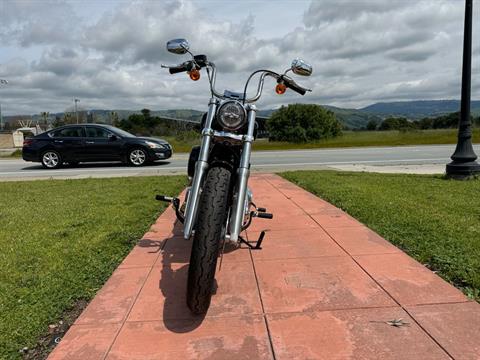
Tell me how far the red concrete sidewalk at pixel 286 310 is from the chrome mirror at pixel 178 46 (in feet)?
5.99

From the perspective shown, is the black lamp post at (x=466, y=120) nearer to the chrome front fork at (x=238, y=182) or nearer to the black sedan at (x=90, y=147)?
the chrome front fork at (x=238, y=182)

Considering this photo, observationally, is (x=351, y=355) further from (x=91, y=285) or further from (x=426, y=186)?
(x=426, y=186)

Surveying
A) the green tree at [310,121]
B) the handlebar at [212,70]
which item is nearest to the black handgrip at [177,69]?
the handlebar at [212,70]

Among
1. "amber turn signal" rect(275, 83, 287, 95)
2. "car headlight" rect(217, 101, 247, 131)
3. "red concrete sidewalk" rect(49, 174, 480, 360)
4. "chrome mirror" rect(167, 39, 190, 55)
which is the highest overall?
"chrome mirror" rect(167, 39, 190, 55)

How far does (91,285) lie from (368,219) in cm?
321

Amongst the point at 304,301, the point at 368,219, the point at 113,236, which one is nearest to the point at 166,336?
the point at 304,301

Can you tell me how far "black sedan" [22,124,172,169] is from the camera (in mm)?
14305

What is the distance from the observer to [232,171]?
123 inches

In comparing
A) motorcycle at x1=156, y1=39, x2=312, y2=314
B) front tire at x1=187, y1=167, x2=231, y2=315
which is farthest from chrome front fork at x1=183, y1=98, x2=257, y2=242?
front tire at x1=187, y1=167, x2=231, y2=315

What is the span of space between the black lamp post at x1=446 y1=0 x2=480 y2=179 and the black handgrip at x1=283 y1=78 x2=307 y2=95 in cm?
574

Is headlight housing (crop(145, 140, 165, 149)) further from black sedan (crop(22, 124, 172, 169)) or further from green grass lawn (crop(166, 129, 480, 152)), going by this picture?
green grass lawn (crop(166, 129, 480, 152))

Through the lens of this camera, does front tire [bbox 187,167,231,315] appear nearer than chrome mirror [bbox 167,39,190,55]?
Yes

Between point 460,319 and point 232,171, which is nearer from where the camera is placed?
point 460,319

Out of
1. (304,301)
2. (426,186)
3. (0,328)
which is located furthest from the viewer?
(426,186)
